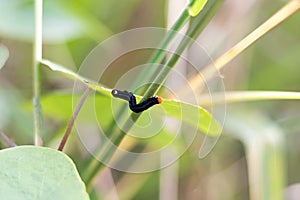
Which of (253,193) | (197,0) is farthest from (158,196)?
(197,0)

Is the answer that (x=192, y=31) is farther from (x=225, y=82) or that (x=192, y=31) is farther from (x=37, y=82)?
(x=225, y=82)

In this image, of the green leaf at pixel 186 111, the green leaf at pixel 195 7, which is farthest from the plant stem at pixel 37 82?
the green leaf at pixel 195 7

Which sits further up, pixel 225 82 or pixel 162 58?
pixel 225 82

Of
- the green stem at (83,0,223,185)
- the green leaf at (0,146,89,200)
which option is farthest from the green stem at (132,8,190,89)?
the green leaf at (0,146,89,200)

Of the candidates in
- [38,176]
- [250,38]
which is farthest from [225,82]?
[38,176]

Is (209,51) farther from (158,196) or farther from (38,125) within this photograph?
(38,125)

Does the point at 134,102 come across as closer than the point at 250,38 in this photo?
Yes
